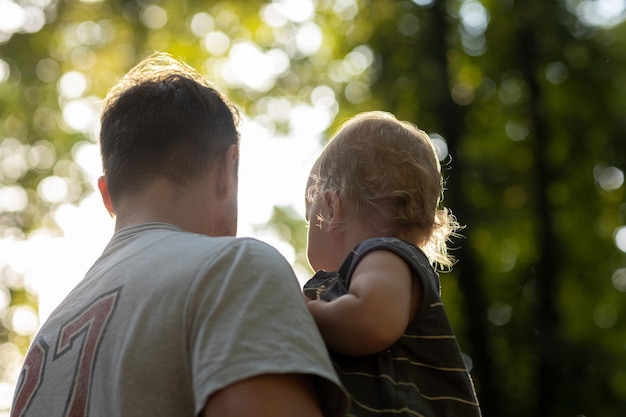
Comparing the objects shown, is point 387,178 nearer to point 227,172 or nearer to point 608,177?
point 227,172

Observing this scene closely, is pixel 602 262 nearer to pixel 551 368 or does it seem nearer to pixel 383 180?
pixel 551 368

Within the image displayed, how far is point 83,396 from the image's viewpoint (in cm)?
194

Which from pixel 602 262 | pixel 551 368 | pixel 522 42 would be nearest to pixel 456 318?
pixel 551 368

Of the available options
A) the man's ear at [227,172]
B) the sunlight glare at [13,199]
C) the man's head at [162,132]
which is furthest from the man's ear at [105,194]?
the sunlight glare at [13,199]

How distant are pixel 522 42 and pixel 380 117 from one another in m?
13.6

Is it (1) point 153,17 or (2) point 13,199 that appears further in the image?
(2) point 13,199

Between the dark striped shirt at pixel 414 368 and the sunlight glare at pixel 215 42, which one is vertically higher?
the sunlight glare at pixel 215 42

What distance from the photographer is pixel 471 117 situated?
16078 mm

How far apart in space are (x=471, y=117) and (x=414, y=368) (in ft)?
46.3

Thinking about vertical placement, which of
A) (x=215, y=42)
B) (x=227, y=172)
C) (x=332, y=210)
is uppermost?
(x=215, y=42)

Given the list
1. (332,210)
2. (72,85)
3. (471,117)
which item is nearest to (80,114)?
(72,85)

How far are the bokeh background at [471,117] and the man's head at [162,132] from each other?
37.3 ft

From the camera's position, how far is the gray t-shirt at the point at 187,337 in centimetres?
181

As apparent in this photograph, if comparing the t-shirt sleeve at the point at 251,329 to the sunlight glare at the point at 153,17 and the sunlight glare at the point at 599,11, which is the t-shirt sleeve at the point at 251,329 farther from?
the sunlight glare at the point at 153,17
